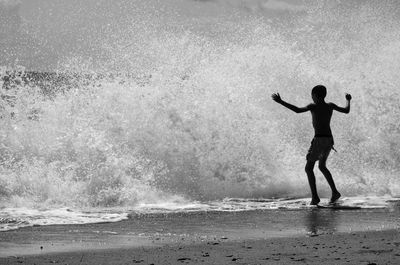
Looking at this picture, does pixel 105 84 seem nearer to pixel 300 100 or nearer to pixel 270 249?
pixel 300 100

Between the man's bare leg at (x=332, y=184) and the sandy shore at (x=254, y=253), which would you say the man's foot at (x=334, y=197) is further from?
the sandy shore at (x=254, y=253)

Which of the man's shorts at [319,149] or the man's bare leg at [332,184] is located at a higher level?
the man's shorts at [319,149]

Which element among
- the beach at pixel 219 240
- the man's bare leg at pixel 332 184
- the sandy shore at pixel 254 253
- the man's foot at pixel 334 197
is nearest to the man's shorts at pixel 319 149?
the man's bare leg at pixel 332 184

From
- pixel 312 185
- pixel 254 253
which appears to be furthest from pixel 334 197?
pixel 254 253

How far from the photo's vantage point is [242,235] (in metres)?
6.89

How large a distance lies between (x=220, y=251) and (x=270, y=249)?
17.4 inches

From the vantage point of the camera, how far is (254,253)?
18.7 ft

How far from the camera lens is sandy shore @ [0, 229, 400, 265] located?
5.34 m

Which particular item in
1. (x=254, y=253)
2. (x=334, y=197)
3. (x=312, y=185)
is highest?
(x=312, y=185)

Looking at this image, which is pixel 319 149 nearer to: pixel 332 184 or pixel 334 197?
pixel 332 184

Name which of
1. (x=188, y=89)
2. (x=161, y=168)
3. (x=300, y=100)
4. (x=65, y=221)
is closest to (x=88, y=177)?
(x=161, y=168)

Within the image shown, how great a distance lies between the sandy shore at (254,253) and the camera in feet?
17.5

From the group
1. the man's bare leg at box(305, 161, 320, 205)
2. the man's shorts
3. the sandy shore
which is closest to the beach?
the sandy shore

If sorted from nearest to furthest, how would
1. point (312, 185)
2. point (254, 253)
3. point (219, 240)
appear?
point (254, 253), point (219, 240), point (312, 185)
